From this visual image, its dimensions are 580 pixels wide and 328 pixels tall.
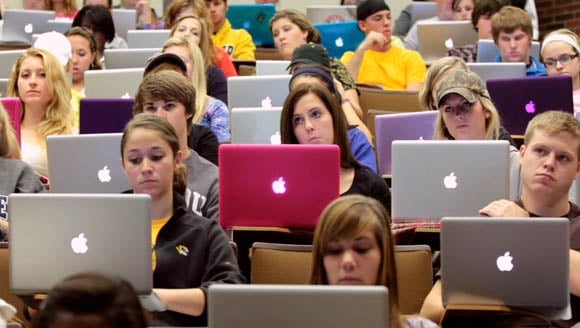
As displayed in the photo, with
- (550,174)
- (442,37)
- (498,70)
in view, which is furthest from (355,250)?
(442,37)

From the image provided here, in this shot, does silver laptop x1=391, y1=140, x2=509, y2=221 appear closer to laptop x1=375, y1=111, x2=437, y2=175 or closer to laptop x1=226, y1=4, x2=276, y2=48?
laptop x1=375, y1=111, x2=437, y2=175

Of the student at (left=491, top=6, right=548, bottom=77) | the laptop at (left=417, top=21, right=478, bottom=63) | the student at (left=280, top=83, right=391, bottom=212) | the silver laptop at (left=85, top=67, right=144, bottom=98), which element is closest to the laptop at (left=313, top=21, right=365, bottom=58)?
the laptop at (left=417, top=21, right=478, bottom=63)

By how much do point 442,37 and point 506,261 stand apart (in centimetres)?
563

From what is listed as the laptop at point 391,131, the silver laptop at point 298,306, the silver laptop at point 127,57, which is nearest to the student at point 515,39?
the silver laptop at point 127,57

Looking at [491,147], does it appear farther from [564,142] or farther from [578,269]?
[578,269]

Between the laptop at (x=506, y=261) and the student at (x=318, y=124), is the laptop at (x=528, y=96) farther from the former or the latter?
the laptop at (x=506, y=261)

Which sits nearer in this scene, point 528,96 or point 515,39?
point 528,96

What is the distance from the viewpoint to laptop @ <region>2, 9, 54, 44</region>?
31.6 ft

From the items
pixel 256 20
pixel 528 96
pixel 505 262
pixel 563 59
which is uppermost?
pixel 256 20

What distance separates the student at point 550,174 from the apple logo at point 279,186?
655 mm

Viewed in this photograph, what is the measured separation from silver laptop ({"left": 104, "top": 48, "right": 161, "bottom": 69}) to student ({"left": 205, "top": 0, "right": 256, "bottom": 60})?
1.40m

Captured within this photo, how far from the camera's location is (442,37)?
30.9 ft

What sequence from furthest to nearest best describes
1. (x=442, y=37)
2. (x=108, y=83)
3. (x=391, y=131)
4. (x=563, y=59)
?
(x=442, y=37) < (x=563, y=59) < (x=108, y=83) < (x=391, y=131)

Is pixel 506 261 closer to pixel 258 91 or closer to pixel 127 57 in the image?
pixel 258 91
